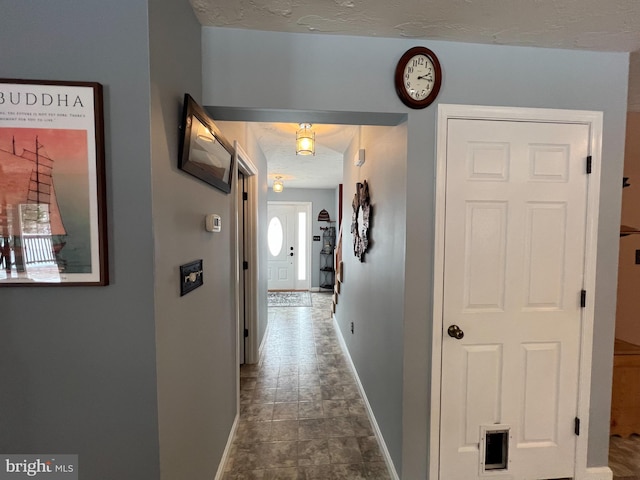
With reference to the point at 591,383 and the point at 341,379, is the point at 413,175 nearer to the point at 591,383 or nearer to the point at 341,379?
the point at 591,383

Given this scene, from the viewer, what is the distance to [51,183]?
2.72 ft

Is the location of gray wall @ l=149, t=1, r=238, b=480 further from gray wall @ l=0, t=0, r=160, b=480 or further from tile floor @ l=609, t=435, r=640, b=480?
tile floor @ l=609, t=435, r=640, b=480

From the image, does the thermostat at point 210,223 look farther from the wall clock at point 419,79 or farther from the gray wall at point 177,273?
the wall clock at point 419,79

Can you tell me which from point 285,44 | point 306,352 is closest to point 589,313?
point 285,44

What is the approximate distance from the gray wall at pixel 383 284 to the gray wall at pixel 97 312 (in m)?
1.19

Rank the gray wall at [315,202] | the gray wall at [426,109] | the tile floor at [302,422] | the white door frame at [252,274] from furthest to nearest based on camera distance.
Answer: the gray wall at [315,202] → the white door frame at [252,274] → the tile floor at [302,422] → the gray wall at [426,109]

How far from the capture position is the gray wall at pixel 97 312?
840 millimetres

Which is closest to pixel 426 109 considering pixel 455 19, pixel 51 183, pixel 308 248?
pixel 455 19

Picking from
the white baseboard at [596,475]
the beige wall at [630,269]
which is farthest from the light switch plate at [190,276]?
the beige wall at [630,269]

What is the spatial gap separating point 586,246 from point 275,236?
555 cm

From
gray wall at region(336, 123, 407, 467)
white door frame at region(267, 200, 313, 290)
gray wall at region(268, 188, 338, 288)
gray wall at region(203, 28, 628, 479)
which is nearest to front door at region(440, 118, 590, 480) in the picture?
gray wall at region(203, 28, 628, 479)

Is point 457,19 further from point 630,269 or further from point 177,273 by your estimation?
point 630,269

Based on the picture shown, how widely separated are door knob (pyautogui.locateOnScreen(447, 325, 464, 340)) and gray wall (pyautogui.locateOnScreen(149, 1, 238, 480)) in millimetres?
1294

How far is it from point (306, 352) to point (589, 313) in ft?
8.51
